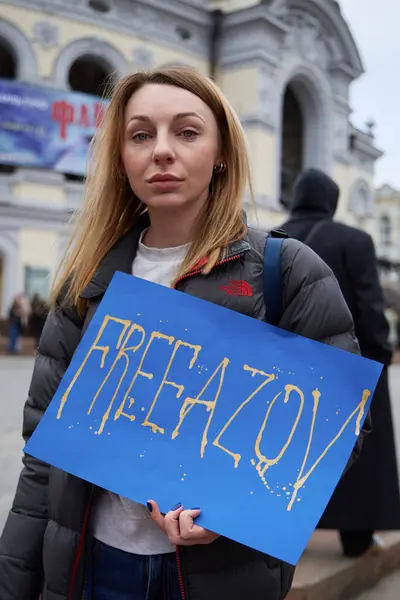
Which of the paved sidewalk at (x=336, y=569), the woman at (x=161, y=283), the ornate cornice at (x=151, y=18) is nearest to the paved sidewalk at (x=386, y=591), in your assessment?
the paved sidewalk at (x=336, y=569)

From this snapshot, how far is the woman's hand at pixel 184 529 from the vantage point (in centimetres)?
A: 118

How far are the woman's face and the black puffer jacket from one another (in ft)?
0.50

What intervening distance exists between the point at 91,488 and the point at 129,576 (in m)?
0.18

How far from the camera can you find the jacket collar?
1.37m

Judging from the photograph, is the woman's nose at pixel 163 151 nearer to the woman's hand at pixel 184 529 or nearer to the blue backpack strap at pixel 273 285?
the blue backpack strap at pixel 273 285

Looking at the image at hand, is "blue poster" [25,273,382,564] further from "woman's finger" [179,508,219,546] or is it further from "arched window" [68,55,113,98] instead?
"arched window" [68,55,113,98]

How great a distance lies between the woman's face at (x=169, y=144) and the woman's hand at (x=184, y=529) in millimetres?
590

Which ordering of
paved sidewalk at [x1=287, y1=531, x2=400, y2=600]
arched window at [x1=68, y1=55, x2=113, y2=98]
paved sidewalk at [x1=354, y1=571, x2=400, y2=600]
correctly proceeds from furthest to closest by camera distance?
arched window at [x1=68, y1=55, x2=113, y2=98], paved sidewalk at [x1=354, y1=571, x2=400, y2=600], paved sidewalk at [x1=287, y1=531, x2=400, y2=600]

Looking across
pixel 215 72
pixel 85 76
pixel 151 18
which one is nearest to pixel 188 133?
pixel 151 18

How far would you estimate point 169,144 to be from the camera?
1331mm

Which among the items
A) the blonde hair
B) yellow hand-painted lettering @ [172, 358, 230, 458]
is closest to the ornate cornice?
the blonde hair

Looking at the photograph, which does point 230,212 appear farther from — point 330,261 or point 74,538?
point 330,261

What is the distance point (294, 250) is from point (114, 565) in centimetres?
71

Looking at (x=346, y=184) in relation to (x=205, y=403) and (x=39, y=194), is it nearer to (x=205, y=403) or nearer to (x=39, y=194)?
(x=39, y=194)
